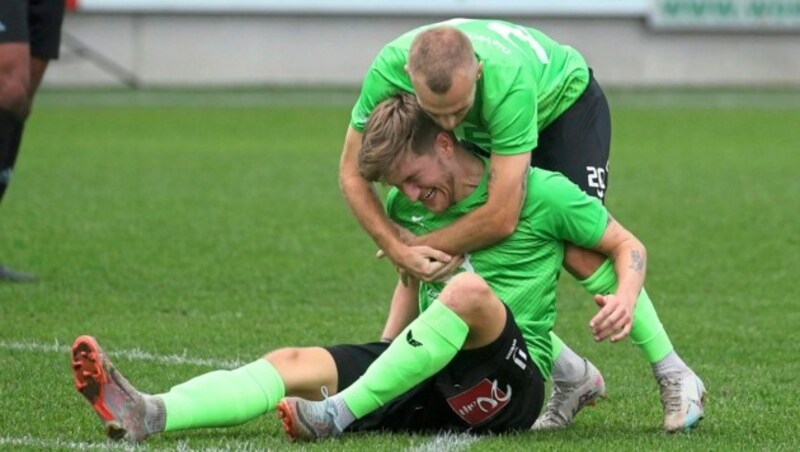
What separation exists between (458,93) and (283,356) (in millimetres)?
974

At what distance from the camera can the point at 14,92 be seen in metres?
8.74

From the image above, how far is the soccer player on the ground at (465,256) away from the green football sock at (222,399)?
0.50 ft

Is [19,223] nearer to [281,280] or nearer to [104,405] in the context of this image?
[281,280]

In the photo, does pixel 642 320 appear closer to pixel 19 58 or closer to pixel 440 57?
pixel 440 57

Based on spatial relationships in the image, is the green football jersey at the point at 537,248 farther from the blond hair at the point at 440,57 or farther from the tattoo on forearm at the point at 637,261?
the blond hair at the point at 440,57

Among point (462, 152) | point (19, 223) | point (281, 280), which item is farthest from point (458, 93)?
point (19, 223)

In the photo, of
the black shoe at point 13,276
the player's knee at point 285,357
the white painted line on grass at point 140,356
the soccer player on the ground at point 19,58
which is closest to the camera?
the player's knee at point 285,357

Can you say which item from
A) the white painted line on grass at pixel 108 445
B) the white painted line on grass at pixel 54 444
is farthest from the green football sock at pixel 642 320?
the white painted line on grass at pixel 54 444

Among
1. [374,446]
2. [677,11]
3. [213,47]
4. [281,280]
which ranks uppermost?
[374,446]

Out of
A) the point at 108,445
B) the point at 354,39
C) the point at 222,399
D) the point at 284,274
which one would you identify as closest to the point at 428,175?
the point at 222,399

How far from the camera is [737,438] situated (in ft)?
17.2

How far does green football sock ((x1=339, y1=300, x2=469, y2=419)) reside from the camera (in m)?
4.91

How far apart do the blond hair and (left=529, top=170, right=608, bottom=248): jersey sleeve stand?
1.65ft

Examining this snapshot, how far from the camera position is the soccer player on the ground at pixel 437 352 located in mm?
4910
